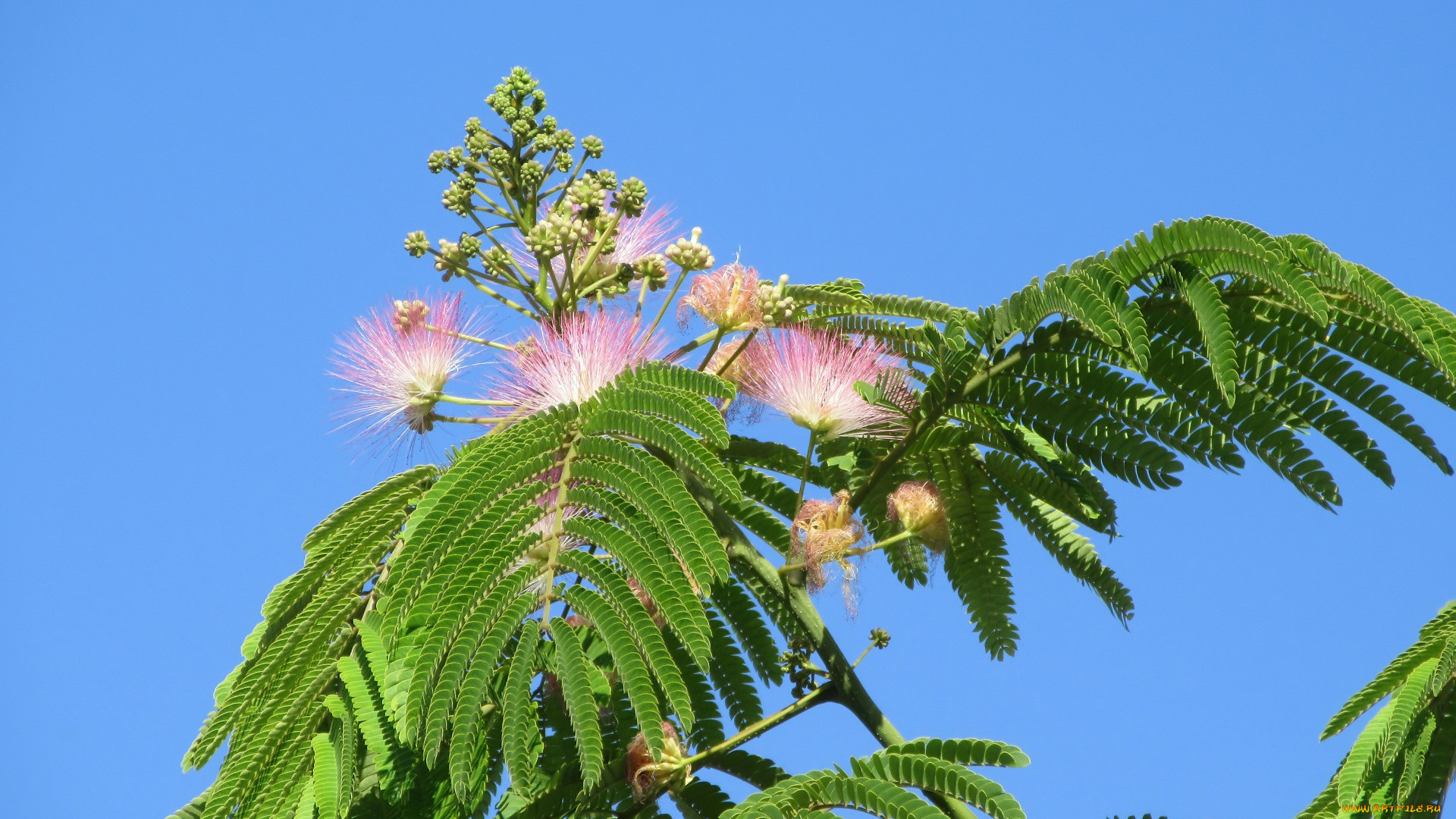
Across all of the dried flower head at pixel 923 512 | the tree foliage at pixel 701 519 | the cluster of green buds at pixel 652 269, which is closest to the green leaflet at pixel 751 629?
the tree foliage at pixel 701 519

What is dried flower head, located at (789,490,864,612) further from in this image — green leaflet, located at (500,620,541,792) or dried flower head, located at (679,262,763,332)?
green leaflet, located at (500,620,541,792)

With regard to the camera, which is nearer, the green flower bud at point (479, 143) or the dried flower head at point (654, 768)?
the dried flower head at point (654, 768)

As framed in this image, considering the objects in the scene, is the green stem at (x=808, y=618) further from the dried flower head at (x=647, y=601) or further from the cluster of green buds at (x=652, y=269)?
the cluster of green buds at (x=652, y=269)

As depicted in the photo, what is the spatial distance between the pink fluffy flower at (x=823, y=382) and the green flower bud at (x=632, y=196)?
49cm

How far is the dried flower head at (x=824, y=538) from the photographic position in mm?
3369

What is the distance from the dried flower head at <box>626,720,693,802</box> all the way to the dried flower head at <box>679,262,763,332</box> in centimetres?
105

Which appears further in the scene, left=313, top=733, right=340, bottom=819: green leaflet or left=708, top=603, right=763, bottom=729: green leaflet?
left=708, top=603, right=763, bottom=729: green leaflet

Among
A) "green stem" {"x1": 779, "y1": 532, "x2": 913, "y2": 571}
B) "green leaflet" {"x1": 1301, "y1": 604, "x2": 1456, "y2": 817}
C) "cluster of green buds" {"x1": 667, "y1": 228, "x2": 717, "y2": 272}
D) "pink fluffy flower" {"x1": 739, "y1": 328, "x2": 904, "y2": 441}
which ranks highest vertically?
"cluster of green buds" {"x1": 667, "y1": 228, "x2": 717, "y2": 272}

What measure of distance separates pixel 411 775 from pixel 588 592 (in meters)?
0.61

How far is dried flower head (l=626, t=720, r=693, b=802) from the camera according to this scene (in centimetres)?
319

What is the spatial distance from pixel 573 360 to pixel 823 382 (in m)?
0.63

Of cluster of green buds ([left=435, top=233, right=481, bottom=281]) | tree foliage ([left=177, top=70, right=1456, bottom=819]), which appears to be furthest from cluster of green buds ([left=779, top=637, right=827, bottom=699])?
cluster of green buds ([left=435, top=233, right=481, bottom=281])

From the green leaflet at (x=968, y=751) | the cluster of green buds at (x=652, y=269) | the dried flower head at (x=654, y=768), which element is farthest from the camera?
the cluster of green buds at (x=652, y=269)

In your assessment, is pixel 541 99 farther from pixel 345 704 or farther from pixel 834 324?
pixel 345 704
